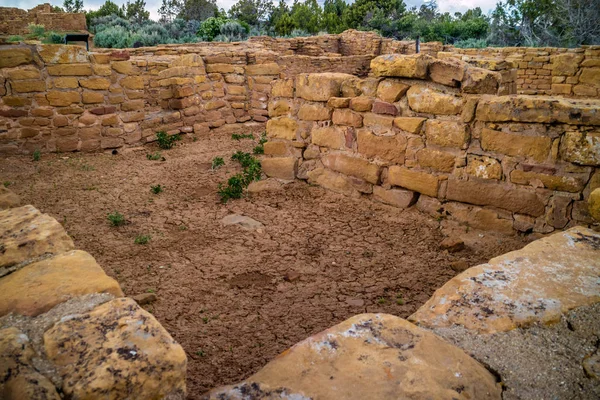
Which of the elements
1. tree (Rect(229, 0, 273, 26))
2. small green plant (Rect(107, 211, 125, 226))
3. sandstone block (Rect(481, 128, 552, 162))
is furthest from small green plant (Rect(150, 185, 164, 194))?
tree (Rect(229, 0, 273, 26))

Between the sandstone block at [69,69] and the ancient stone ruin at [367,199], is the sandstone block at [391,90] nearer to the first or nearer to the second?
the ancient stone ruin at [367,199]

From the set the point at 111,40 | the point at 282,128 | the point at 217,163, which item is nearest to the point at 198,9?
the point at 111,40

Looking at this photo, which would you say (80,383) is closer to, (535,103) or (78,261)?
(78,261)

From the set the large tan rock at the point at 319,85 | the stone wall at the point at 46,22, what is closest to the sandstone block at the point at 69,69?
the large tan rock at the point at 319,85

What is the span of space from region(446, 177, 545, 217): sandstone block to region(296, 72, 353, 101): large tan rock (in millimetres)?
1520

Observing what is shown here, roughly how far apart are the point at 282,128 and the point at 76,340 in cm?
387

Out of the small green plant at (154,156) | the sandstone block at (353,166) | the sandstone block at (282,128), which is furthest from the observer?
the small green plant at (154,156)

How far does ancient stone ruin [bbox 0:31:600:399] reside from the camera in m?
1.36

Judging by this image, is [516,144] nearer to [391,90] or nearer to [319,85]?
[391,90]

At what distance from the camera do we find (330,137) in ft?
15.2

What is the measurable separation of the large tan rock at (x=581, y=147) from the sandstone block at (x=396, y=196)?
1282 millimetres

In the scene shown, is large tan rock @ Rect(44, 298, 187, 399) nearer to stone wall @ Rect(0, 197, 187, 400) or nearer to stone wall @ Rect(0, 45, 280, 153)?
stone wall @ Rect(0, 197, 187, 400)

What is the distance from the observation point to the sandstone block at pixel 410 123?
3.92 meters

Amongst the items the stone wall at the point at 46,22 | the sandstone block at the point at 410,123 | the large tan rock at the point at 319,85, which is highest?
the stone wall at the point at 46,22
